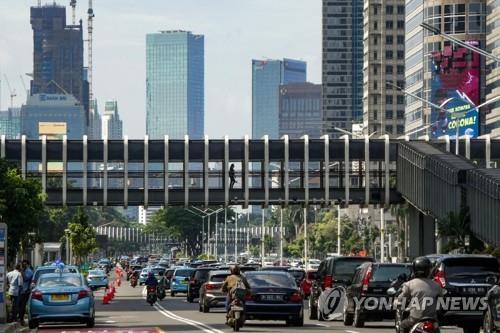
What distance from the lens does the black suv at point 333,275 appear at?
52.7m

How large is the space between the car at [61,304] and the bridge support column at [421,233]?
5898 cm

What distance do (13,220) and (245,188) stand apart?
1478 inches

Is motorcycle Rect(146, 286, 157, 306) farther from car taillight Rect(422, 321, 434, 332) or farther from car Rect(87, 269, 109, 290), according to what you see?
car taillight Rect(422, 321, 434, 332)

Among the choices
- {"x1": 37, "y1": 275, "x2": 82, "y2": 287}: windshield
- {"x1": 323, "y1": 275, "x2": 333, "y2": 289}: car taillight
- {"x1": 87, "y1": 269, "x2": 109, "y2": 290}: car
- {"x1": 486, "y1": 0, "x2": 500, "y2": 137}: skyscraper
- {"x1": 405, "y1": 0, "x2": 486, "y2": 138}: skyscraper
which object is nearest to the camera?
{"x1": 37, "y1": 275, "x2": 82, "y2": 287}: windshield

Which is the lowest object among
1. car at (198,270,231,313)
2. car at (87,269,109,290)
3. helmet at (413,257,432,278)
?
car at (87,269,109,290)

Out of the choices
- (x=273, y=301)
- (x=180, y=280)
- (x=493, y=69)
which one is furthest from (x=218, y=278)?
(x=493, y=69)

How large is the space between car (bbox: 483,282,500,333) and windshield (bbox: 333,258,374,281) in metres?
18.3

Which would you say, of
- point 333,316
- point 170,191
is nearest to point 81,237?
point 170,191

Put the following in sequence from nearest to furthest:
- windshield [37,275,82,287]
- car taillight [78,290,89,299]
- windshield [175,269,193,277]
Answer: car taillight [78,290,89,299] < windshield [37,275,82,287] < windshield [175,269,193,277]

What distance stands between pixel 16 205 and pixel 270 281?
31.3 meters

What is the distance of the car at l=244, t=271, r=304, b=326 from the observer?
47469mm

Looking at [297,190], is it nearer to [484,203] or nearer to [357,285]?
[484,203]

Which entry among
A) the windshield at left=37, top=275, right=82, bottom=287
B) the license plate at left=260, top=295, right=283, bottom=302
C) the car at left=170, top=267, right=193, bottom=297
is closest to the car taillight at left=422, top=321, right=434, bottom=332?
the license plate at left=260, top=295, right=283, bottom=302

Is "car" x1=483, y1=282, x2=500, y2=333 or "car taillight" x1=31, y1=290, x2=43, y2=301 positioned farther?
"car taillight" x1=31, y1=290, x2=43, y2=301
